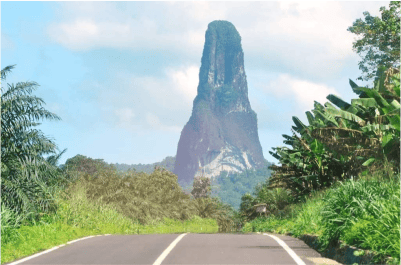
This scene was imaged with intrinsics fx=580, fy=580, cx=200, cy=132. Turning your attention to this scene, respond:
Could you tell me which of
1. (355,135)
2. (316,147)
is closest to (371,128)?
(355,135)

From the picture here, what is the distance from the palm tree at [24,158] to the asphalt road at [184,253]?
2.92 metres

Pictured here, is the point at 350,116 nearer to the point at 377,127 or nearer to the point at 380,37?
the point at 377,127

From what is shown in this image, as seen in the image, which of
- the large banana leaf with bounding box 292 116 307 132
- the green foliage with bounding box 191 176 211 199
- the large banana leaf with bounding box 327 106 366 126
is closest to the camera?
the large banana leaf with bounding box 327 106 366 126

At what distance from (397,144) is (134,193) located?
27.9m

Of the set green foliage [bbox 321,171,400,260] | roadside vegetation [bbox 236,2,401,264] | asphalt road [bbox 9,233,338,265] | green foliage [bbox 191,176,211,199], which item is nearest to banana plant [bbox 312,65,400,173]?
roadside vegetation [bbox 236,2,401,264]

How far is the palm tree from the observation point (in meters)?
16.7

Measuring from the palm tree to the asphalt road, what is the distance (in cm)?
292

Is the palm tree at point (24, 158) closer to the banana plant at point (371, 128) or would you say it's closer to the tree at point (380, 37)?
the banana plant at point (371, 128)

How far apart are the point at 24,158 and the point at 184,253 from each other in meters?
7.55

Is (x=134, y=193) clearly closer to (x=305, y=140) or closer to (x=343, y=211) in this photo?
(x=305, y=140)

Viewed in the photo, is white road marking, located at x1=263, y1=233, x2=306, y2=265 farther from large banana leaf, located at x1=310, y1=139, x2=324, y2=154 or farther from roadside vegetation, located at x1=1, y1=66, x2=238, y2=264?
large banana leaf, located at x1=310, y1=139, x2=324, y2=154

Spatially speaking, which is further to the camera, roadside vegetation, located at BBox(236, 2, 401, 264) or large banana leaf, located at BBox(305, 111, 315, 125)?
large banana leaf, located at BBox(305, 111, 315, 125)

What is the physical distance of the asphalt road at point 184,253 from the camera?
10.6m

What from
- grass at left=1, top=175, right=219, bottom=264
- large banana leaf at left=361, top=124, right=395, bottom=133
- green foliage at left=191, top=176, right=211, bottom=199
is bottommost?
grass at left=1, top=175, right=219, bottom=264
